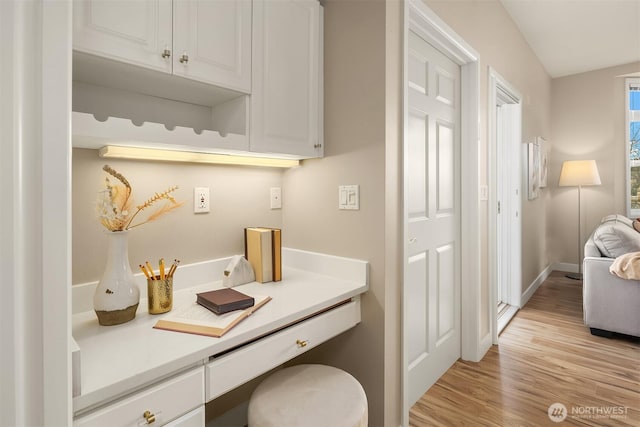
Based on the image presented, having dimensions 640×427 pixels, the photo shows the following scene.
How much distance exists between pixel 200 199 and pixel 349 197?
0.67m

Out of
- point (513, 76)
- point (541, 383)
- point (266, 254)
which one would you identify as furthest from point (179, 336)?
point (513, 76)

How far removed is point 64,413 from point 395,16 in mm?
1698

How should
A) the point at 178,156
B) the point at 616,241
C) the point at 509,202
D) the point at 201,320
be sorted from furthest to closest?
the point at 509,202 < the point at 616,241 < the point at 178,156 < the point at 201,320

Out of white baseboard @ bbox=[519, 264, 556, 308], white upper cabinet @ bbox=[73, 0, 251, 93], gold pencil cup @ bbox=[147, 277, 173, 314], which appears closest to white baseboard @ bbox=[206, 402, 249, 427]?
gold pencil cup @ bbox=[147, 277, 173, 314]

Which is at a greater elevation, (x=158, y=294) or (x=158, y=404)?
(x=158, y=294)

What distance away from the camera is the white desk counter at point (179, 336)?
2.61ft

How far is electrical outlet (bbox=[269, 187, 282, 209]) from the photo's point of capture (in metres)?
1.86

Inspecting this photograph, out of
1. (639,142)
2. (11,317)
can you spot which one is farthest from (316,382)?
(639,142)

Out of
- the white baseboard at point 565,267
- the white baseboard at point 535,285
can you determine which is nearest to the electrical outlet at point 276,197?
the white baseboard at point 535,285

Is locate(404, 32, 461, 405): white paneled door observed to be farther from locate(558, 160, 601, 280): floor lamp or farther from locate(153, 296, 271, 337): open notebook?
locate(558, 160, 601, 280): floor lamp

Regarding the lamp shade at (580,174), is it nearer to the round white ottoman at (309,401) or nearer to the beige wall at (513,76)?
the beige wall at (513,76)

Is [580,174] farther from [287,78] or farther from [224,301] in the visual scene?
[224,301]

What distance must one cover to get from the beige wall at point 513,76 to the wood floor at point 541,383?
1.74 ft

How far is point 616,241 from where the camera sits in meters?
2.76
